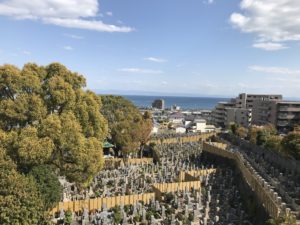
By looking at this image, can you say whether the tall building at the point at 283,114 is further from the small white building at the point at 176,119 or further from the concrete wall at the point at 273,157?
the small white building at the point at 176,119

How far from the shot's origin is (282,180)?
28391 mm

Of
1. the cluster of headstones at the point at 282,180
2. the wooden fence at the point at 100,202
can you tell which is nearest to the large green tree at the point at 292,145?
the cluster of headstones at the point at 282,180

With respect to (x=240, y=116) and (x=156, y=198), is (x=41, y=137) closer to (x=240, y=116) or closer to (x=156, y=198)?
(x=156, y=198)

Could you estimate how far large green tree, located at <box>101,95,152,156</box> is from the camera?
124ft

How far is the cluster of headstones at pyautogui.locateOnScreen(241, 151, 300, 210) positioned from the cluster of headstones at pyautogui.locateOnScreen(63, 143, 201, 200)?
22.4 ft

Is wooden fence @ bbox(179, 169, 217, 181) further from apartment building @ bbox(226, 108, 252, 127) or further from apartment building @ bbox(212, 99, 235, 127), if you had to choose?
apartment building @ bbox(212, 99, 235, 127)

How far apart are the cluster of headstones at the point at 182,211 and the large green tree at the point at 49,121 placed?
3.90 metres

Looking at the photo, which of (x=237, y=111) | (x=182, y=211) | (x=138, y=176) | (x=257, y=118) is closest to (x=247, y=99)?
(x=237, y=111)

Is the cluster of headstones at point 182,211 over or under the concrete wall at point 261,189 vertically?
under

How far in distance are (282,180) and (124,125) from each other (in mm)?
17137

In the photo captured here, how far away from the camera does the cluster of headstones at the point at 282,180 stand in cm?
2267

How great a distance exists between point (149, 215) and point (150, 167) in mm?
13671

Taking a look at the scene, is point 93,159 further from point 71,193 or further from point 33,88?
point 71,193

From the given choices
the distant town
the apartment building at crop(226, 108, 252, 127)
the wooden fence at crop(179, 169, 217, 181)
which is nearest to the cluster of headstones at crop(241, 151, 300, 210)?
the wooden fence at crop(179, 169, 217, 181)
